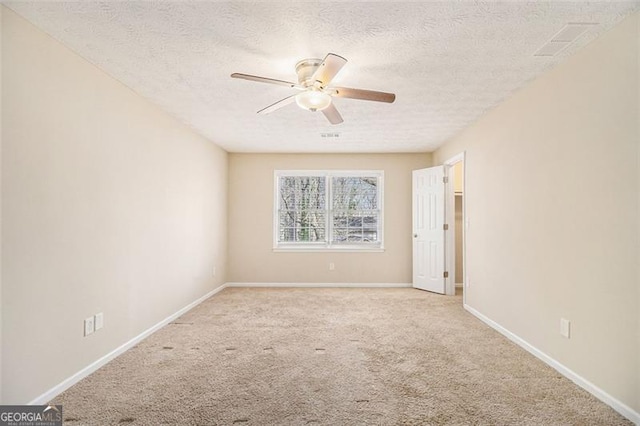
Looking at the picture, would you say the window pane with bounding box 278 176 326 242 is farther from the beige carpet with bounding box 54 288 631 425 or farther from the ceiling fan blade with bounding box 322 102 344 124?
the ceiling fan blade with bounding box 322 102 344 124

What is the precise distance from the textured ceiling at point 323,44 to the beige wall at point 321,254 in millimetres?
2235

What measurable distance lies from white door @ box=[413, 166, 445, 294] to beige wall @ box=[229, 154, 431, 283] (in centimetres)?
22

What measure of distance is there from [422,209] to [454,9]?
3897 millimetres

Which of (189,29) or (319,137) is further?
(319,137)

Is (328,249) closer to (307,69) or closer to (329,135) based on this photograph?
(329,135)

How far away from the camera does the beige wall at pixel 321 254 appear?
5.79m

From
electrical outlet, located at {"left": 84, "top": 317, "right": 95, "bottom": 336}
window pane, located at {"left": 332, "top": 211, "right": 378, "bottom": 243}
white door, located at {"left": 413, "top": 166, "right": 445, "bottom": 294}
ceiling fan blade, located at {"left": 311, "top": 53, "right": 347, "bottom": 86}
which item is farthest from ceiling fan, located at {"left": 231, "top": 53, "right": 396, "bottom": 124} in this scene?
window pane, located at {"left": 332, "top": 211, "right": 378, "bottom": 243}

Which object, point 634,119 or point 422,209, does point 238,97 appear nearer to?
point 634,119

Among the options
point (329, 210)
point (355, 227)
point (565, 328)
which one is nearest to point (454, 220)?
point (355, 227)

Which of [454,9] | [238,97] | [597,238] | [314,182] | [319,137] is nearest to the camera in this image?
[454,9]

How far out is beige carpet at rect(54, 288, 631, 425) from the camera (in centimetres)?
195

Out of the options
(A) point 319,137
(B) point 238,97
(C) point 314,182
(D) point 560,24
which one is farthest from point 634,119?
(C) point 314,182

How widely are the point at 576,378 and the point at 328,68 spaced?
9.10 ft

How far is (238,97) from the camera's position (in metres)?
3.21
